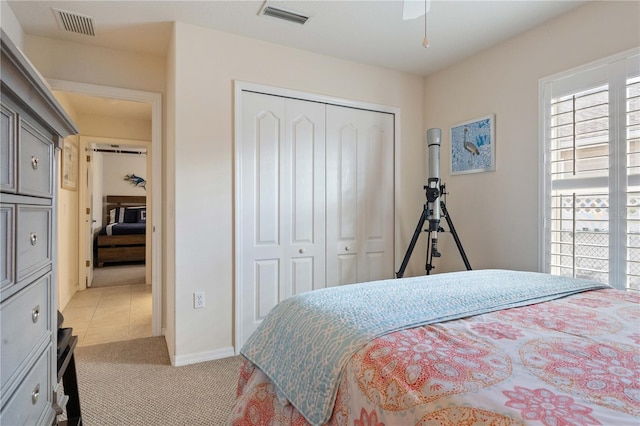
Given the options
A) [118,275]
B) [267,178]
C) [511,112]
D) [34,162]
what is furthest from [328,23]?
[118,275]

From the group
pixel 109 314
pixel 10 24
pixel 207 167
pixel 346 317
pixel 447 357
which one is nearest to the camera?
pixel 447 357

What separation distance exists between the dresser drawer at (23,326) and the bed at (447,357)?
0.71 m

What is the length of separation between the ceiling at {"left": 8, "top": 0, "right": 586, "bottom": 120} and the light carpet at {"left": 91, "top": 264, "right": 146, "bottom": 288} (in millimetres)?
3628

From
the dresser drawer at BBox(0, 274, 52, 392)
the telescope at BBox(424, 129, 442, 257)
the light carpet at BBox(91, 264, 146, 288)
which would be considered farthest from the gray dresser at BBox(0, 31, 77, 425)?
the light carpet at BBox(91, 264, 146, 288)

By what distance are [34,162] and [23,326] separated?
1.36ft

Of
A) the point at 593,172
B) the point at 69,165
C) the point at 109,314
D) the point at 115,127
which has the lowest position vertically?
the point at 109,314

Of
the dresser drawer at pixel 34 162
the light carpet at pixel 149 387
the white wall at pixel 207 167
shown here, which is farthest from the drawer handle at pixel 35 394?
the white wall at pixel 207 167

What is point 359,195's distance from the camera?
3.20 m

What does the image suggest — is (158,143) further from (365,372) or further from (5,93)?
(365,372)

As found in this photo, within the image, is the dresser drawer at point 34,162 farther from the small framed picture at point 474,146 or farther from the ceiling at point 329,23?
the small framed picture at point 474,146

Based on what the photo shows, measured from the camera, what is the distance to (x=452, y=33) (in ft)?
8.57

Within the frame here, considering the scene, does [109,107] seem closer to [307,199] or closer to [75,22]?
[75,22]

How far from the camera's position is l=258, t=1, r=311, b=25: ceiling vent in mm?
2272

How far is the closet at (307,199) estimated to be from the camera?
2.71 meters
